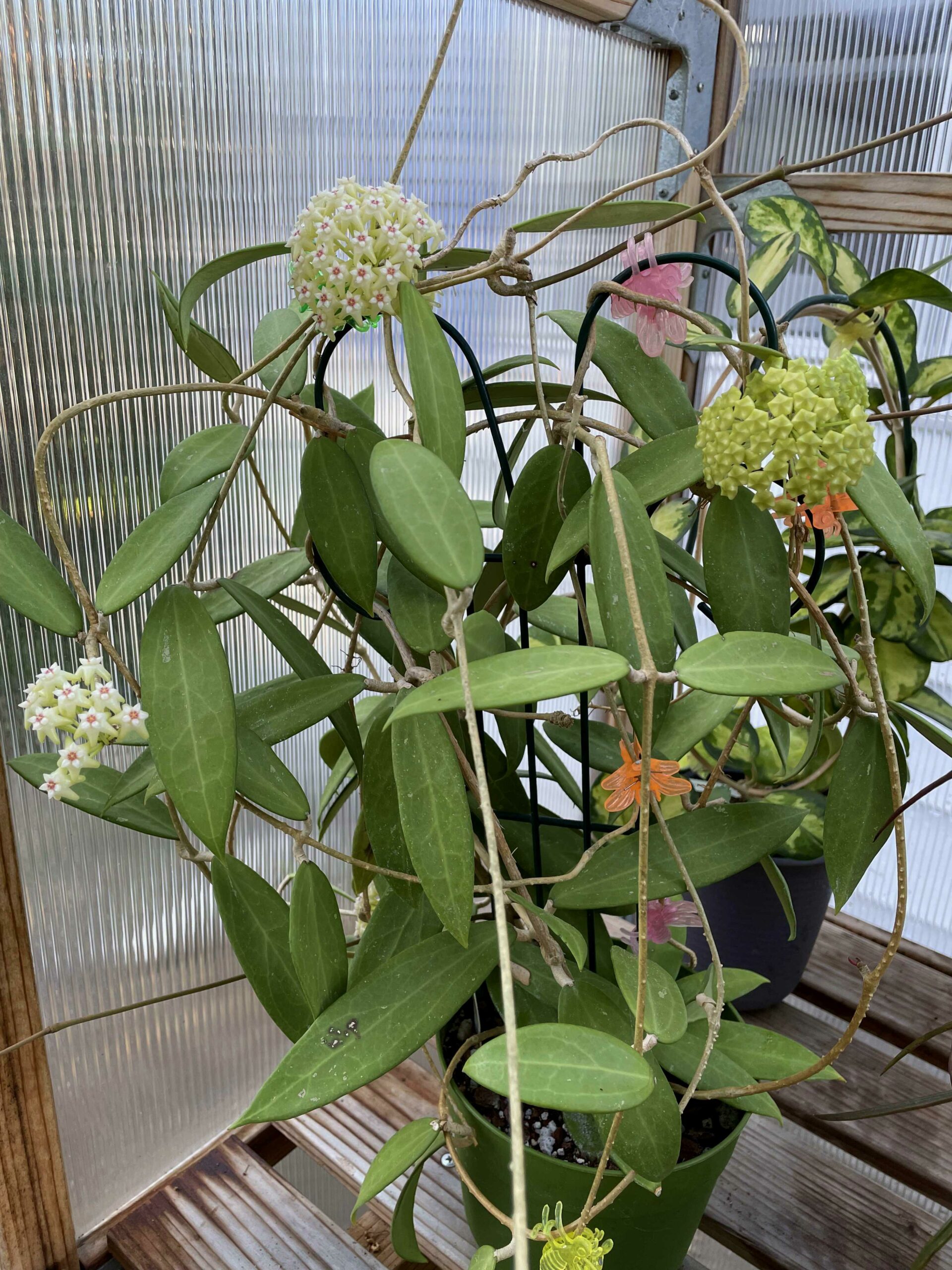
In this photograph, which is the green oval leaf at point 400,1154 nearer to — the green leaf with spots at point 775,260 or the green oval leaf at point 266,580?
the green oval leaf at point 266,580

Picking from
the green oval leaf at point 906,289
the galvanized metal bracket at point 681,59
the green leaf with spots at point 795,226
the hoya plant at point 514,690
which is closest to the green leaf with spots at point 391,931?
the hoya plant at point 514,690

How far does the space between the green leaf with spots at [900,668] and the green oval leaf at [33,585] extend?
63cm

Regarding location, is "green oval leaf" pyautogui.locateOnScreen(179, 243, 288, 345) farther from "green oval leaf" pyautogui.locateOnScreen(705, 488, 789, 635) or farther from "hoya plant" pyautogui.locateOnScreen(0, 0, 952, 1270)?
"green oval leaf" pyautogui.locateOnScreen(705, 488, 789, 635)

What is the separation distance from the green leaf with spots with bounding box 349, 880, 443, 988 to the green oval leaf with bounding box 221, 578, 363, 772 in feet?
0.25

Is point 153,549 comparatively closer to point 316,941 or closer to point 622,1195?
point 316,941

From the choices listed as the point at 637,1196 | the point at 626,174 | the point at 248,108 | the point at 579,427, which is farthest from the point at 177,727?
the point at 626,174

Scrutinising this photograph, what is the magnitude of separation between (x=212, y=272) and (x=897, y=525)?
34 cm

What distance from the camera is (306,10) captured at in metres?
0.64

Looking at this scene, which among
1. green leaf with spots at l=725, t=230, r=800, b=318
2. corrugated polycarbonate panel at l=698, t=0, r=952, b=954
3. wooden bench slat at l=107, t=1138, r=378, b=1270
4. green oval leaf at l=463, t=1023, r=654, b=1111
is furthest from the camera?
corrugated polycarbonate panel at l=698, t=0, r=952, b=954

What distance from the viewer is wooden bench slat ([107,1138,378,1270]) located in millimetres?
616

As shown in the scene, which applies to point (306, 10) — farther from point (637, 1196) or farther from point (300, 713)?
point (637, 1196)

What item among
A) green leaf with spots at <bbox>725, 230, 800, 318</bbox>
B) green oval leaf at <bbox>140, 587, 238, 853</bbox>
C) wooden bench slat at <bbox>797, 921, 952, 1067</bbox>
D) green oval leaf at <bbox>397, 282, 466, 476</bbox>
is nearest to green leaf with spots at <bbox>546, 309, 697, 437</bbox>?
green oval leaf at <bbox>397, 282, 466, 476</bbox>

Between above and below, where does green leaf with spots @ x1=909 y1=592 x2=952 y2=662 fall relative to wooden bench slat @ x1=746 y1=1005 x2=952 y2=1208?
above

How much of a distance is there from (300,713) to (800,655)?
0.23m
